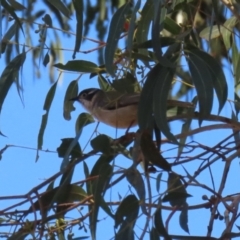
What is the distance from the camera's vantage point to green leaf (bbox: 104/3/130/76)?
110 inches

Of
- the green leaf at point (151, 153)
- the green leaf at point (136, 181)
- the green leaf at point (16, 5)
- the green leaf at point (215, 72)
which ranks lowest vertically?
the green leaf at point (136, 181)

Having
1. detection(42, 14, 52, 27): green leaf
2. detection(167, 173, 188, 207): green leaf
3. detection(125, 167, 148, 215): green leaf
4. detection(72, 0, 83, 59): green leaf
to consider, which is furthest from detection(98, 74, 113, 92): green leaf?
detection(125, 167, 148, 215): green leaf

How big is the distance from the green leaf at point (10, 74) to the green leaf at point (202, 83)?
31.3 inches

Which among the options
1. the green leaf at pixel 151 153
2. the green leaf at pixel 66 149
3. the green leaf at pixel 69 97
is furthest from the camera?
the green leaf at pixel 69 97

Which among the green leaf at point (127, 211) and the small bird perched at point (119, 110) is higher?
the small bird perched at point (119, 110)

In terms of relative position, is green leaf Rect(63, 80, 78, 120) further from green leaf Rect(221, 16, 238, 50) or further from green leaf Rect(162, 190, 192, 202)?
green leaf Rect(162, 190, 192, 202)

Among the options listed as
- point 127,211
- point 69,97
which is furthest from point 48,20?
point 127,211

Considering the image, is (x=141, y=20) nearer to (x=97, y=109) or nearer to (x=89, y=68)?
(x=89, y=68)

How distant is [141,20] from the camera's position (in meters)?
3.31

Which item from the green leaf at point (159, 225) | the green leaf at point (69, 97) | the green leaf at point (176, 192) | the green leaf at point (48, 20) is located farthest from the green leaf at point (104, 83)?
the green leaf at point (159, 225)

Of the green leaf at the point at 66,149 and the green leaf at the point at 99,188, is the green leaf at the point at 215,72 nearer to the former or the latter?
the green leaf at the point at 99,188

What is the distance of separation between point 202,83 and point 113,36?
0.33 m

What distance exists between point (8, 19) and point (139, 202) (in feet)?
3.51

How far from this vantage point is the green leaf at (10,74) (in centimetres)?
336
